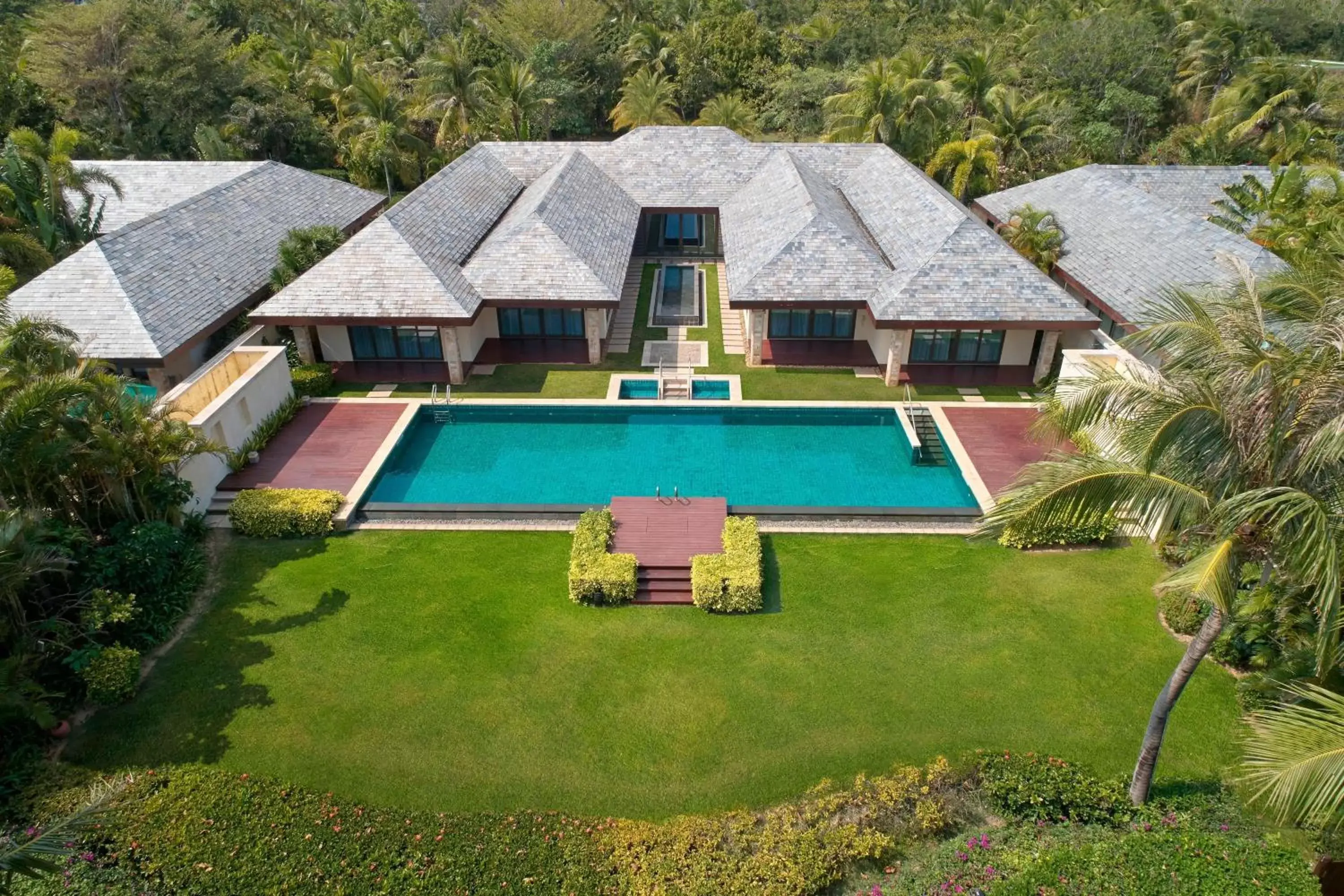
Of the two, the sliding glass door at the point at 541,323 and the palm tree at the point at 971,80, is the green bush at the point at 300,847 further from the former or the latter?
the palm tree at the point at 971,80

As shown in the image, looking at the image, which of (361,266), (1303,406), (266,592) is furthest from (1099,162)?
(266,592)

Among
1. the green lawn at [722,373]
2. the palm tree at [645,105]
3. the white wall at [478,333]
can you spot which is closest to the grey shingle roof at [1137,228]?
the green lawn at [722,373]

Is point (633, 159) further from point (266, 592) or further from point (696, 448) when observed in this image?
point (266, 592)

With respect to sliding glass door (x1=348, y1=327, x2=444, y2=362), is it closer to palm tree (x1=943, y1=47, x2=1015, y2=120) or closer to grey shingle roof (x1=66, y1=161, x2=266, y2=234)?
grey shingle roof (x1=66, y1=161, x2=266, y2=234)

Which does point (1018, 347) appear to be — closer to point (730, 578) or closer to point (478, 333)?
point (730, 578)

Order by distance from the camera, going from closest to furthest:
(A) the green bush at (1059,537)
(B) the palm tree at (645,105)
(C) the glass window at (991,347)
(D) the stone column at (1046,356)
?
(A) the green bush at (1059,537) → (D) the stone column at (1046,356) → (C) the glass window at (991,347) → (B) the palm tree at (645,105)

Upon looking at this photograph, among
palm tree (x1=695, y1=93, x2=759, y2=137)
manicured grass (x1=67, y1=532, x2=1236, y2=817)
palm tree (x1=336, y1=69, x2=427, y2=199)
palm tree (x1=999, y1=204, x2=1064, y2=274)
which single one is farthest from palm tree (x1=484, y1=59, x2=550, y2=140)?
manicured grass (x1=67, y1=532, x2=1236, y2=817)

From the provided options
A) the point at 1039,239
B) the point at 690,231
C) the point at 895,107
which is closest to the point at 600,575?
the point at 1039,239
